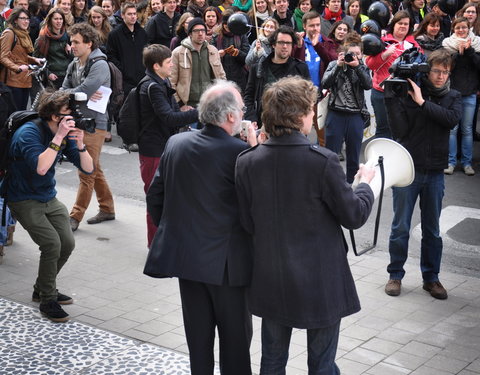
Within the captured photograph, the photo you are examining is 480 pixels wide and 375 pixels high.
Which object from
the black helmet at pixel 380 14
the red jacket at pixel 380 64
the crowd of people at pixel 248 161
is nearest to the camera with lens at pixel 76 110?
the crowd of people at pixel 248 161

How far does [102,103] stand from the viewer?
8289 millimetres

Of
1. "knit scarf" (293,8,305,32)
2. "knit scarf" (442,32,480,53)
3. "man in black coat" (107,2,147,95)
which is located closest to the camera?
"knit scarf" (442,32,480,53)

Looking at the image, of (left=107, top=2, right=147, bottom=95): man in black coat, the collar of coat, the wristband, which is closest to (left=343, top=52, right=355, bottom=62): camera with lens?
the wristband

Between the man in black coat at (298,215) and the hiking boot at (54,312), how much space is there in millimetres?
2437

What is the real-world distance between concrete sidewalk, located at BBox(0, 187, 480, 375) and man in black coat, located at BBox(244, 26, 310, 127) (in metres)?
2.17

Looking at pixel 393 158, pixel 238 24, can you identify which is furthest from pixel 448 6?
pixel 393 158

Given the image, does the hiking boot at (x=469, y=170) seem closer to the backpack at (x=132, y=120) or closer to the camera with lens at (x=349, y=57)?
the camera with lens at (x=349, y=57)

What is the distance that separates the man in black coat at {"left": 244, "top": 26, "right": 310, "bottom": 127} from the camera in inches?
351

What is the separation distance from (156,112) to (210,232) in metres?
3.20

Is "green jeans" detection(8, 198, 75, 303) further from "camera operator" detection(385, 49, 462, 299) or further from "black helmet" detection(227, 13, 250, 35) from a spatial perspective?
"black helmet" detection(227, 13, 250, 35)

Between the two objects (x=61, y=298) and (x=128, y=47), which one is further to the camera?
(x=128, y=47)

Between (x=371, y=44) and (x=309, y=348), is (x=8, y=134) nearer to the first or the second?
(x=309, y=348)

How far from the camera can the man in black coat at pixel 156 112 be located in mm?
7383

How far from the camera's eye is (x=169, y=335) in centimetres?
596
